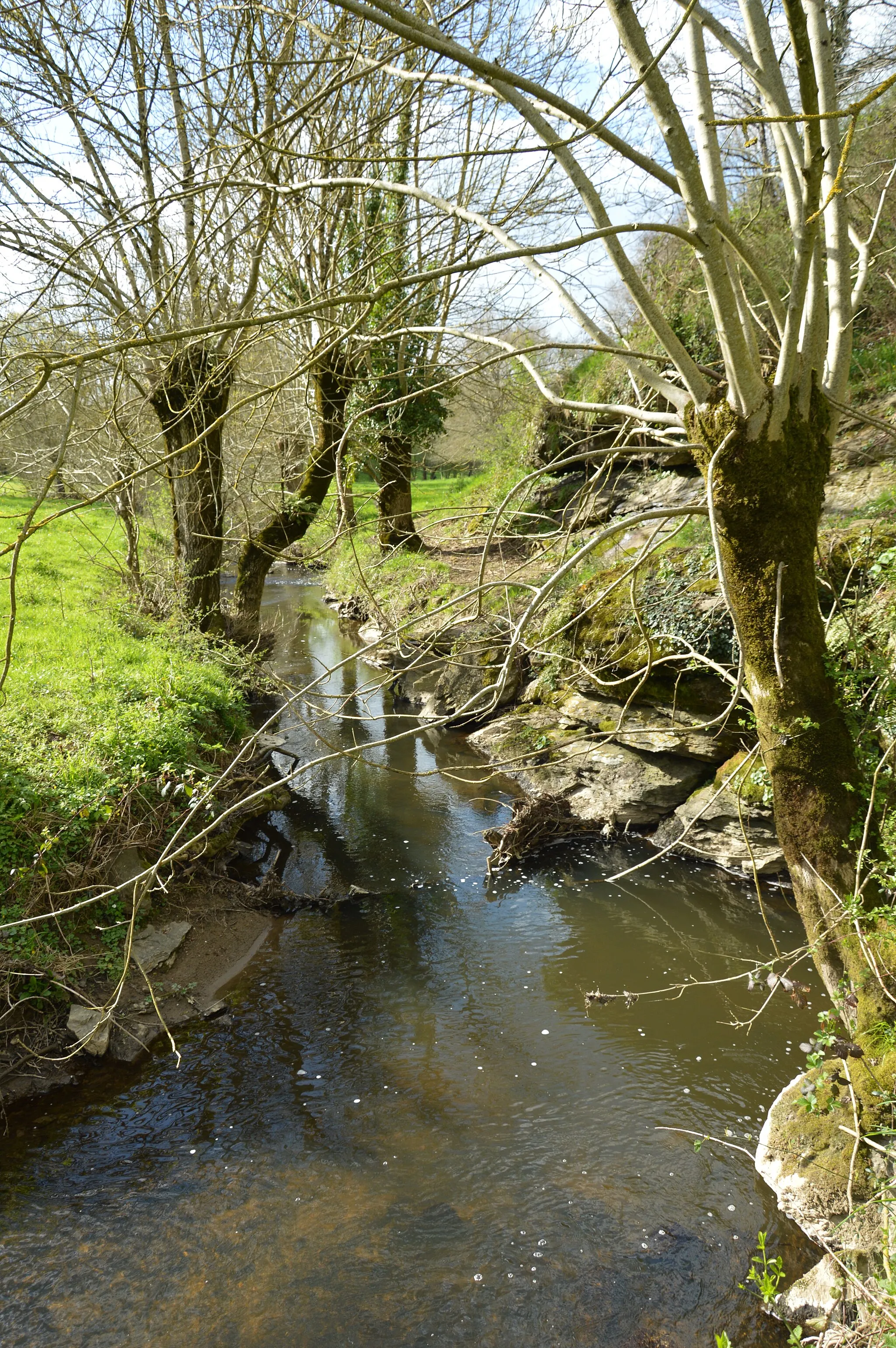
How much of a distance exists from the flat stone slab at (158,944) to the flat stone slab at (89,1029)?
1.65 ft

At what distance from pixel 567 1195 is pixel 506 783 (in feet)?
17.7

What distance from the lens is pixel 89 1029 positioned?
507 centimetres

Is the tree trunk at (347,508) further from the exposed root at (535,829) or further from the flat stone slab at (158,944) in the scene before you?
the flat stone slab at (158,944)

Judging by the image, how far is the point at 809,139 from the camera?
8.35 ft

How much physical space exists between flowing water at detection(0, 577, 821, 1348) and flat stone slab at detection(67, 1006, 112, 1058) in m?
0.22

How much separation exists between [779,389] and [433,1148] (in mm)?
4226

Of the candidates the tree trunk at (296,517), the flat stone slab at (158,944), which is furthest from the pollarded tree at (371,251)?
the flat stone slab at (158,944)

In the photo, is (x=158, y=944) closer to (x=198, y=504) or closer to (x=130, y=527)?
(x=198, y=504)

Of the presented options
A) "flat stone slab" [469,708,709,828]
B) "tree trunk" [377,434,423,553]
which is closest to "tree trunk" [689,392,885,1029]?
"flat stone slab" [469,708,709,828]

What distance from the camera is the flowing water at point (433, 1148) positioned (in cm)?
359

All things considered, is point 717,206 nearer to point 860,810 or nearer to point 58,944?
point 860,810

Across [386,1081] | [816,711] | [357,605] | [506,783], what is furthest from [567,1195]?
[357,605]

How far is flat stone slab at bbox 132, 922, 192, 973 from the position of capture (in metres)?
5.82

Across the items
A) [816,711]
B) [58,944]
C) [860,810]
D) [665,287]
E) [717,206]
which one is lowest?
[58,944]
